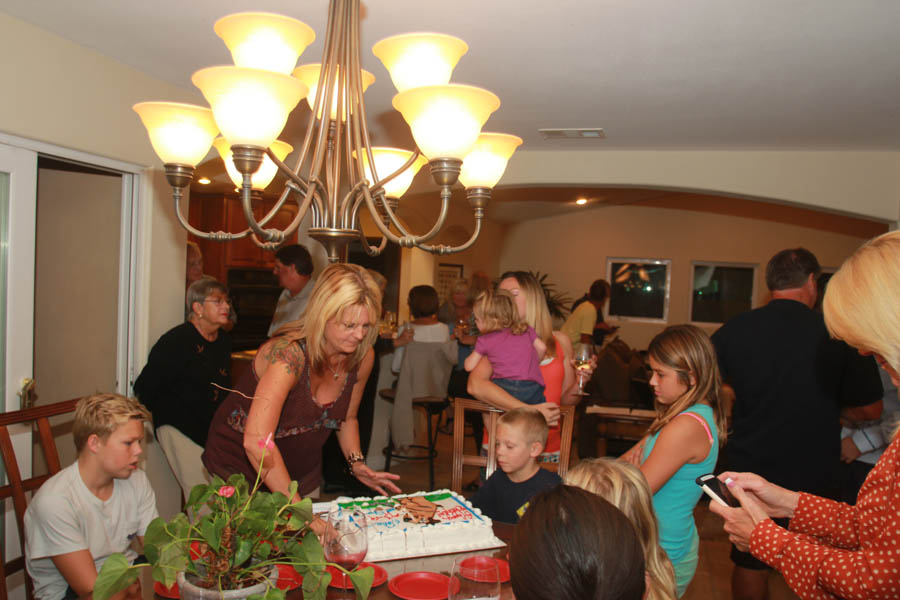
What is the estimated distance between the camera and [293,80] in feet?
4.48

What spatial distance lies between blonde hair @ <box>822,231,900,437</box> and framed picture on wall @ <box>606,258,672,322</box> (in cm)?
842

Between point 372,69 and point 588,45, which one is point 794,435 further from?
point 372,69

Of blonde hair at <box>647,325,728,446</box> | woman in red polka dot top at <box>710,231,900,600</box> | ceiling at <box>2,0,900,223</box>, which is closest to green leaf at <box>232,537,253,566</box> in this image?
woman in red polka dot top at <box>710,231,900,600</box>

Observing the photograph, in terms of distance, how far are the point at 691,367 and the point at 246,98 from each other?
145cm

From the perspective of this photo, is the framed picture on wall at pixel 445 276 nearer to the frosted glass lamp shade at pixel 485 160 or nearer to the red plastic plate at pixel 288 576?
the frosted glass lamp shade at pixel 485 160

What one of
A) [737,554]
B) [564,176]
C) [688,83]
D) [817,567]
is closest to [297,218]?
[817,567]

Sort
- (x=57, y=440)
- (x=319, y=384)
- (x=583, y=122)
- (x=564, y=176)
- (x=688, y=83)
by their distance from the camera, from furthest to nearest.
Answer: (x=564, y=176)
(x=583, y=122)
(x=57, y=440)
(x=688, y=83)
(x=319, y=384)

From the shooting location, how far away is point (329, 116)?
166cm

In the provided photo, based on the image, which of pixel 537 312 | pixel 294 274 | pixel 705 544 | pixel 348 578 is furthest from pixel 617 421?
pixel 348 578

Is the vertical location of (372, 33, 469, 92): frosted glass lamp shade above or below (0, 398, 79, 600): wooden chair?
above

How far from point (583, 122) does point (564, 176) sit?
0.80 m

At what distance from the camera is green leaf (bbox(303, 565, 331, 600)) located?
1.09m

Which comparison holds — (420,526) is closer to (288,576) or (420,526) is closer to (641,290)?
(288,576)

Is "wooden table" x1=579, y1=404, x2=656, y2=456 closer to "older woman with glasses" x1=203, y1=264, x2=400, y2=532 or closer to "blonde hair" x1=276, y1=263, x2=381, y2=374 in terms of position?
"older woman with glasses" x1=203, y1=264, x2=400, y2=532
